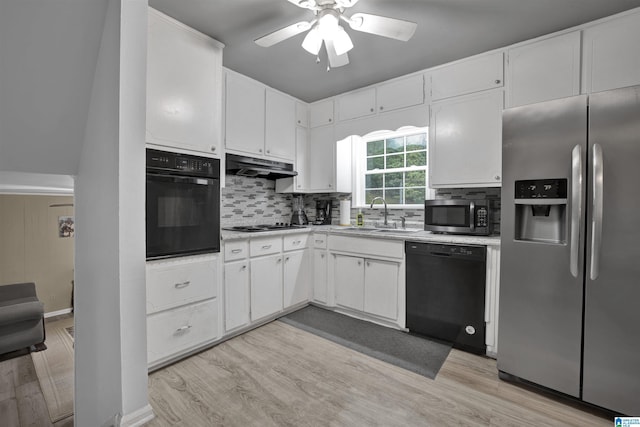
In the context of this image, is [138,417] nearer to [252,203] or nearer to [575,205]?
[252,203]

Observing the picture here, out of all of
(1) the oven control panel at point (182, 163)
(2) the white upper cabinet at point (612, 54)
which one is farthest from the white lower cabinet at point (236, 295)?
(2) the white upper cabinet at point (612, 54)

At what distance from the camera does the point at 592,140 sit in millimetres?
1577

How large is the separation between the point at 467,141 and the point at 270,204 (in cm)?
224

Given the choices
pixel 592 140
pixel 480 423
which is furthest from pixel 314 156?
pixel 480 423

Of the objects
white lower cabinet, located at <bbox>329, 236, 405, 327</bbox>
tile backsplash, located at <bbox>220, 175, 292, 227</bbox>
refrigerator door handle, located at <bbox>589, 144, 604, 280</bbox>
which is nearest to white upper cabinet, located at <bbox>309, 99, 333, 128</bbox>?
tile backsplash, located at <bbox>220, 175, 292, 227</bbox>

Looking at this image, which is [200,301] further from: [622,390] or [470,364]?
[622,390]

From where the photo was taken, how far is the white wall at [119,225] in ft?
4.48

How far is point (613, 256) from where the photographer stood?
4.98 ft

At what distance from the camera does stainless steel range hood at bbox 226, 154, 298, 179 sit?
2.63m

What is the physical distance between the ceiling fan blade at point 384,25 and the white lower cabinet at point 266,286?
6.59 feet

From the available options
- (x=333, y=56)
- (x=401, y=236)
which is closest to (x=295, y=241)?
(x=401, y=236)

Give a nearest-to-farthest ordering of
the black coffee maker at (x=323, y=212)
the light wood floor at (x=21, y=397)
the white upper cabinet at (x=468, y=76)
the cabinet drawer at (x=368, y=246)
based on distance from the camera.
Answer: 1. the light wood floor at (x=21, y=397)
2. the white upper cabinet at (x=468, y=76)
3. the cabinet drawer at (x=368, y=246)
4. the black coffee maker at (x=323, y=212)

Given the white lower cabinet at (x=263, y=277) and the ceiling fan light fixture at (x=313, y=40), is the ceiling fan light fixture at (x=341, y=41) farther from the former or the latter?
the white lower cabinet at (x=263, y=277)

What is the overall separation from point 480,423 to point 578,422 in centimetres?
54
